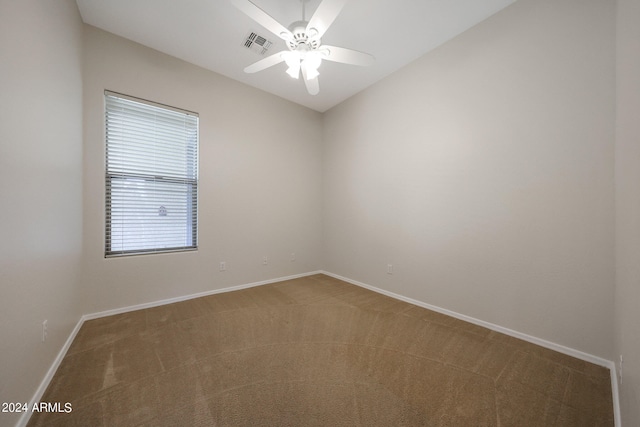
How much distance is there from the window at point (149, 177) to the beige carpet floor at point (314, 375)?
86 centimetres

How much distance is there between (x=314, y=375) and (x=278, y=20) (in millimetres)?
3120

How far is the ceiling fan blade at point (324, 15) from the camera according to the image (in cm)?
146

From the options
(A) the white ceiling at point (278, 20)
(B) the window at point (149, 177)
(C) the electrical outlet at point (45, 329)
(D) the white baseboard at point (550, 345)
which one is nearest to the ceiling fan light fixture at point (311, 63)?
(A) the white ceiling at point (278, 20)

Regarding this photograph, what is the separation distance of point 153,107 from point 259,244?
2187mm

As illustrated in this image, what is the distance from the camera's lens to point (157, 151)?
2.73m

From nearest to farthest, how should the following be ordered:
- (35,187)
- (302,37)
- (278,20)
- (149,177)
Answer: (35,187) → (302,37) → (278,20) → (149,177)

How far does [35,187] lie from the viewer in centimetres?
131

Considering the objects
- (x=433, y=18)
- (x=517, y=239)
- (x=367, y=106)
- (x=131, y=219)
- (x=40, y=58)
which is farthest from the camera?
(x=367, y=106)

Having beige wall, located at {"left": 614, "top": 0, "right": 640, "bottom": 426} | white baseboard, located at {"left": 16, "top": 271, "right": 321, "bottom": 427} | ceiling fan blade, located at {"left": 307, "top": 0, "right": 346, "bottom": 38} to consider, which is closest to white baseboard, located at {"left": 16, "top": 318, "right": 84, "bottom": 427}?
white baseboard, located at {"left": 16, "top": 271, "right": 321, "bottom": 427}

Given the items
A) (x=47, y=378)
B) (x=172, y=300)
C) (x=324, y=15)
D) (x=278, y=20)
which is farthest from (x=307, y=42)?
(x=172, y=300)

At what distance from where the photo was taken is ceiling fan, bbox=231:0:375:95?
61.4 inches

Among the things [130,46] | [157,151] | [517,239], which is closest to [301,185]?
[157,151]

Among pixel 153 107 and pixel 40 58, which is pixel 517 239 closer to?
pixel 40 58

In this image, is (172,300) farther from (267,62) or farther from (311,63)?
(311,63)
